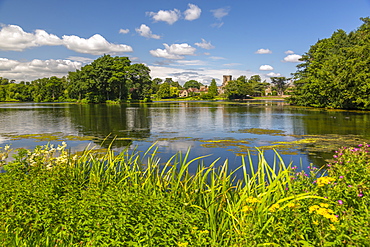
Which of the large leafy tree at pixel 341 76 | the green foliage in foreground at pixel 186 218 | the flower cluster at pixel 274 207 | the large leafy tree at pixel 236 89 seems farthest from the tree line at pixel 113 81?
the flower cluster at pixel 274 207

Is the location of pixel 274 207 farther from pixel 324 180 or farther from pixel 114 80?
pixel 114 80

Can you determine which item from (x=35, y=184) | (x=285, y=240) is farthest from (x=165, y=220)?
(x=35, y=184)

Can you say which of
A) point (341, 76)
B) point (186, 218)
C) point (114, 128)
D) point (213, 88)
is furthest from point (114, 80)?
point (186, 218)

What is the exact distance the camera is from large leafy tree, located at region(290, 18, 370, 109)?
117 feet

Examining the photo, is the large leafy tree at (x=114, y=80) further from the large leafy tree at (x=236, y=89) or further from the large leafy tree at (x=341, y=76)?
the large leafy tree at (x=341, y=76)

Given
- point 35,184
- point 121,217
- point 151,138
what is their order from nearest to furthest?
1. point 121,217
2. point 35,184
3. point 151,138

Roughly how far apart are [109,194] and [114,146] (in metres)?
9.79

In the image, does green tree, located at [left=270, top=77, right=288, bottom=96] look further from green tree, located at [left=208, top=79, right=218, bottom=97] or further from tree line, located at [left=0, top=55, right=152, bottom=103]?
tree line, located at [left=0, top=55, right=152, bottom=103]

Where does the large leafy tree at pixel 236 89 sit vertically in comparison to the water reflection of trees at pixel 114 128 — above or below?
above

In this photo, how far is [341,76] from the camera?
1505 inches

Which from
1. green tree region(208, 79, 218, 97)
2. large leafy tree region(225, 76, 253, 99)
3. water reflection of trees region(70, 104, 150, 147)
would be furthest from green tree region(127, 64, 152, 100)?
water reflection of trees region(70, 104, 150, 147)

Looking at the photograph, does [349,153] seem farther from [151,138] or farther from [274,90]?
[274,90]

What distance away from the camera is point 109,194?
414 centimetres

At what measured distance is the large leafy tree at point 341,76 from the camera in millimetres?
35559
